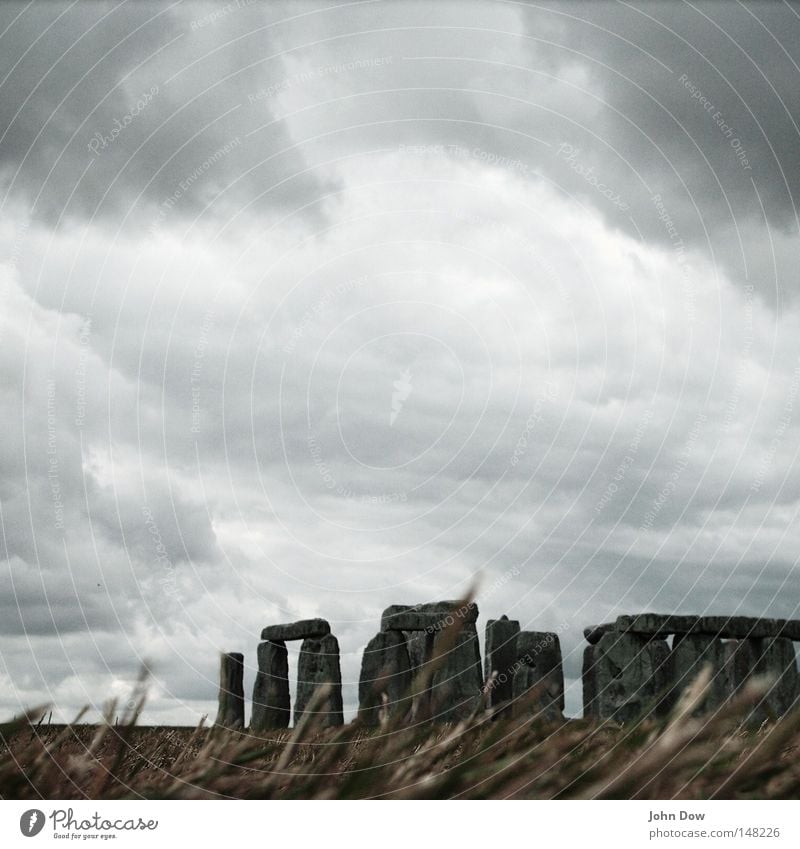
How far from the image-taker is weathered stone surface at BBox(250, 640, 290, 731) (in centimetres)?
2108

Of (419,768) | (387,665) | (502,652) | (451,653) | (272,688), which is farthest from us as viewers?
(272,688)

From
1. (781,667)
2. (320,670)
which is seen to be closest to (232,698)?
(320,670)

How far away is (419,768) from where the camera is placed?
3158 mm

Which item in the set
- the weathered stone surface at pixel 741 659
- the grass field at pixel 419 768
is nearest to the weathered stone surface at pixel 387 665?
the weathered stone surface at pixel 741 659

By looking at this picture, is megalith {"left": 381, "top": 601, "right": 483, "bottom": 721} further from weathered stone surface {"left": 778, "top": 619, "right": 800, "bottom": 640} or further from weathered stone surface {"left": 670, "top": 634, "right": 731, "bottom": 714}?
weathered stone surface {"left": 778, "top": 619, "right": 800, "bottom": 640}

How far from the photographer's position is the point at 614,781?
10.7ft

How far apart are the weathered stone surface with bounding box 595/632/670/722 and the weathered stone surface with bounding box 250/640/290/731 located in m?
6.85

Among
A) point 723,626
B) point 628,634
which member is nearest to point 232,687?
point 628,634

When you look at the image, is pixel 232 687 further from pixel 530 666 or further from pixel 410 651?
pixel 530 666

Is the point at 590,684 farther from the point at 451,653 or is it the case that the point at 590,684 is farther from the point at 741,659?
the point at 741,659

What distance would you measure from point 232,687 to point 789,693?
1093 centimetres
